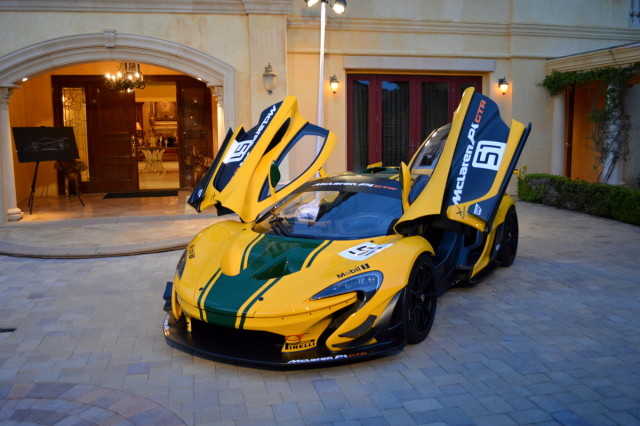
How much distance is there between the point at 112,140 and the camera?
50.4 feet

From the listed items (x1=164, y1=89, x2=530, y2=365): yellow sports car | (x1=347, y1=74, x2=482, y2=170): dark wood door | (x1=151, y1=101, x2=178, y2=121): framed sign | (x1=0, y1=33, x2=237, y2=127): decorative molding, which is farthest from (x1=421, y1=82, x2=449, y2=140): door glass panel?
(x1=151, y1=101, x2=178, y2=121): framed sign

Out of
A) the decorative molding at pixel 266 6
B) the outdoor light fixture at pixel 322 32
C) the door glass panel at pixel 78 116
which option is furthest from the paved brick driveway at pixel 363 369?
the door glass panel at pixel 78 116

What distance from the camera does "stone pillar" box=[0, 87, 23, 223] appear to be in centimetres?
1102

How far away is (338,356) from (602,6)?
14.0 metres

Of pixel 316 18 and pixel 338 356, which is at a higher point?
pixel 316 18

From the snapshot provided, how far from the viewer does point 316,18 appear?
1351 centimetres

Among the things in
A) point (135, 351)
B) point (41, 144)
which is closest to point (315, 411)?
point (135, 351)

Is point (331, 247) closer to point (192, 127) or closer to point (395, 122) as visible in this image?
point (395, 122)

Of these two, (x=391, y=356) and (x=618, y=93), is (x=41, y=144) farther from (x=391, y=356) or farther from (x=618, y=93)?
(x=618, y=93)

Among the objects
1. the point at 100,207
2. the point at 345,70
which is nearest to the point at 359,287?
the point at 100,207

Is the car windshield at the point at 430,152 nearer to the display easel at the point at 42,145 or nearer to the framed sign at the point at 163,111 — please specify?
the display easel at the point at 42,145

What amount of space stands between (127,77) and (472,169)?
1029 cm

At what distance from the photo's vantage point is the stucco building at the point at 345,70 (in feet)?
38.9

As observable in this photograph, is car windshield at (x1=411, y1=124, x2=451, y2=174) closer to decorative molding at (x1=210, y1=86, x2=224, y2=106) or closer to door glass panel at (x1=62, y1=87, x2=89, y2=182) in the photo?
decorative molding at (x1=210, y1=86, x2=224, y2=106)
